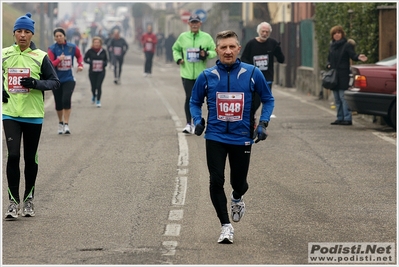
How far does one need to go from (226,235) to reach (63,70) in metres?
9.25

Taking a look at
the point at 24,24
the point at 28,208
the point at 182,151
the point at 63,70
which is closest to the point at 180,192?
the point at 28,208

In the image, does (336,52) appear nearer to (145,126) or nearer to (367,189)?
(145,126)

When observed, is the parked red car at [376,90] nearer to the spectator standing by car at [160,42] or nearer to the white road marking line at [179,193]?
the white road marking line at [179,193]

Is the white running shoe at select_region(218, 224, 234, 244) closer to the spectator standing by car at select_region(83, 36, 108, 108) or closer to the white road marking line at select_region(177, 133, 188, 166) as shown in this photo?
the white road marking line at select_region(177, 133, 188, 166)

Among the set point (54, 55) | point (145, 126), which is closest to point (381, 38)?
point (145, 126)

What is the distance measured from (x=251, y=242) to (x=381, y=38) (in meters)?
12.6

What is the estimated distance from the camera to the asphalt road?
7918 mm

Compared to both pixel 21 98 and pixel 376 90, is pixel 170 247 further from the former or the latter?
pixel 376 90

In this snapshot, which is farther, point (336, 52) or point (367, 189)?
point (336, 52)

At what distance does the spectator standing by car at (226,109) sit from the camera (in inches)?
324

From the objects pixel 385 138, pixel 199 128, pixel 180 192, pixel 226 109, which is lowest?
pixel 385 138

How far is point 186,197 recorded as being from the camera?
10477mm

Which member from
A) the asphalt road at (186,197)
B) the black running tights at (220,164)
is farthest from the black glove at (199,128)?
the asphalt road at (186,197)

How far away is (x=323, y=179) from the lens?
1174cm
